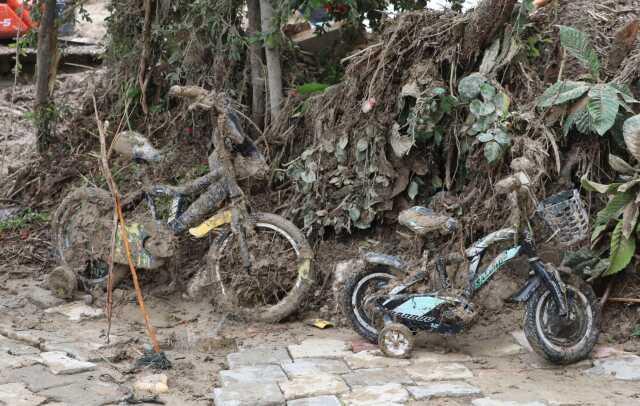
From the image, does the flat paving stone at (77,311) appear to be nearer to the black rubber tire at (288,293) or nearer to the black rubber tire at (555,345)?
the black rubber tire at (288,293)

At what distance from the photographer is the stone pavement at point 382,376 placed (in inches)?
184

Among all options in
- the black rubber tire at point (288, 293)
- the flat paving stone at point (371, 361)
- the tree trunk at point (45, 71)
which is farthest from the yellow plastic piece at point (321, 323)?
the tree trunk at point (45, 71)

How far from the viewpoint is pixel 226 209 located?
6.34 m

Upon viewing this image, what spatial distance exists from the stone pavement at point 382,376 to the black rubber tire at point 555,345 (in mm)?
88

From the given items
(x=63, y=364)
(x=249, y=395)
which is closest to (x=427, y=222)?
(x=249, y=395)

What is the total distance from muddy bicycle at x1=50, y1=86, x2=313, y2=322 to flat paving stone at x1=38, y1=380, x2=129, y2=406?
1.44 m

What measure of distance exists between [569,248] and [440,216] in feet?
3.25

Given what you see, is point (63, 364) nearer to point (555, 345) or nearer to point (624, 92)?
point (555, 345)

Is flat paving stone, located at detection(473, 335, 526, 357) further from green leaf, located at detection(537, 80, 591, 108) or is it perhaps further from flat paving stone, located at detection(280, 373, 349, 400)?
green leaf, located at detection(537, 80, 591, 108)

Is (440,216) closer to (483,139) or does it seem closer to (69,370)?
(483,139)

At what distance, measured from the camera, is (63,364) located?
Result: 17.5ft

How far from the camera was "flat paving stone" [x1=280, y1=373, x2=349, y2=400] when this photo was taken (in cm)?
481

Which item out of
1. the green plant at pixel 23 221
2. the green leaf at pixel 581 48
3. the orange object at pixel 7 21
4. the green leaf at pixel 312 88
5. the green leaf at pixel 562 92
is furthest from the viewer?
the orange object at pixel 7 21

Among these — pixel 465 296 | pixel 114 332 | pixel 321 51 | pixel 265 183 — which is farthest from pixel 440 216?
pixel 321 51
